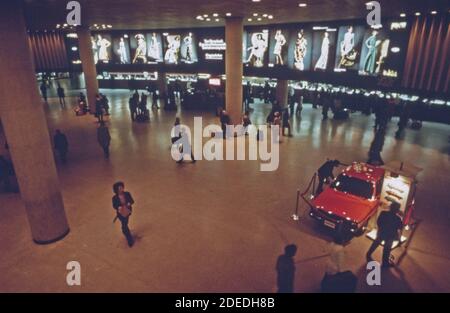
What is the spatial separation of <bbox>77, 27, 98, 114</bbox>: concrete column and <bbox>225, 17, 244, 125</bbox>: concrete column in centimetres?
1110

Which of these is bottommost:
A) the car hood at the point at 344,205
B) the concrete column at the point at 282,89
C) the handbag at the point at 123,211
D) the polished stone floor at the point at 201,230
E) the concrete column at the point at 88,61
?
the polished stone floor at the point at 201,230

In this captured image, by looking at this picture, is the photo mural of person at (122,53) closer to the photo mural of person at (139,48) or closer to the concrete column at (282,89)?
the photo mural of person at (139,48)

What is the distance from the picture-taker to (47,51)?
80.7ft

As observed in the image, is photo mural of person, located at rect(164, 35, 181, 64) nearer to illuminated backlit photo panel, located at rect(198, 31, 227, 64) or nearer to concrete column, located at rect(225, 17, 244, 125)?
illuminated backlit photo panel, located at rect(198, 31, 227, 64)

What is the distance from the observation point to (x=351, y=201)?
8203 mm

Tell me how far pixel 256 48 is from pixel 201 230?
14.7 meters

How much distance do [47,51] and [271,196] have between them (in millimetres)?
23926

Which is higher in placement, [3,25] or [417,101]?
[3,25]

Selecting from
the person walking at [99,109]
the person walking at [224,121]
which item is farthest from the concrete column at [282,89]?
the person walking at [99,109]

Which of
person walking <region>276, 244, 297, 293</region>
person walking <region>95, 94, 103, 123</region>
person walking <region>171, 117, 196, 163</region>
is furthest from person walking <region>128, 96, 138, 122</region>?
person walking <region>276, 244, 297, 293</region>

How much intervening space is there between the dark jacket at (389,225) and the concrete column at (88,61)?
21210 mm

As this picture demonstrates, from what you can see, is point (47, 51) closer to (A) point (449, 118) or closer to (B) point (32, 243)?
(B) point (32, 243)

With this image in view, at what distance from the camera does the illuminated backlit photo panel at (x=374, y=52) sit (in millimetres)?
14326

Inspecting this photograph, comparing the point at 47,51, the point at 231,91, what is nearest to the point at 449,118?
the point at 231,91
